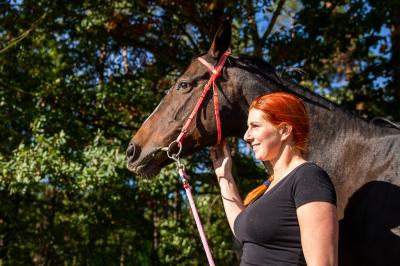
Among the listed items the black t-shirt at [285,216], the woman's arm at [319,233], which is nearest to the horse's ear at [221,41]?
the black t-shirt at [285,216]

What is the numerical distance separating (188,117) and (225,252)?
35.4ft

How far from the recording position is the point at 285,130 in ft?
6.92

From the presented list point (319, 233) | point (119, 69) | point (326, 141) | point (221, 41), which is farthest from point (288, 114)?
point (119, 69)

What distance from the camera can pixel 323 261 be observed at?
5.79 ft

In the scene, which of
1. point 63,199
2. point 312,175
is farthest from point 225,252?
point 312,175

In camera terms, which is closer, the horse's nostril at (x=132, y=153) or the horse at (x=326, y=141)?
the horse at (x=326, y=141)

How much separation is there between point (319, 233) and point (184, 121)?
177 cm

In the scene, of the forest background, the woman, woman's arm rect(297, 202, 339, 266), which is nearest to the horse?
the woman

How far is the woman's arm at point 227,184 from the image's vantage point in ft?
8.79

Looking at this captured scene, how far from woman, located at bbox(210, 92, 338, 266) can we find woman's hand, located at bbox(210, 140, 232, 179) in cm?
64

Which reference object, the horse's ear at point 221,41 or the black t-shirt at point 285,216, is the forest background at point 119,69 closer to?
the horse's ear at point 221,41

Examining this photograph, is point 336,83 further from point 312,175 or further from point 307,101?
point 312,175

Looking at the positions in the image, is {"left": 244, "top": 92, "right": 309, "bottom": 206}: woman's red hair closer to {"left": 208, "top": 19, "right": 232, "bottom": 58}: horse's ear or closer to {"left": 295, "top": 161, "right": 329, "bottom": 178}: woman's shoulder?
{"left": 295, "top": 161, "right": 329, "bottom": 178}: woman's shoulder

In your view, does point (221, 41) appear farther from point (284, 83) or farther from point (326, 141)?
point (326, 141)
